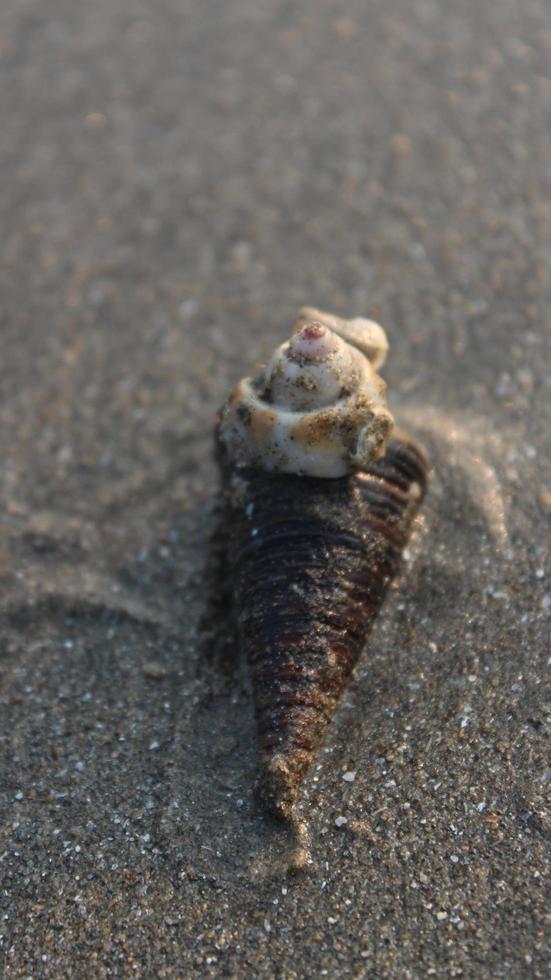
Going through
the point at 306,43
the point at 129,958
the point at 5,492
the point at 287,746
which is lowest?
the point at 5,492

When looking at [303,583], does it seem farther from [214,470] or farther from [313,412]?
[214,470]

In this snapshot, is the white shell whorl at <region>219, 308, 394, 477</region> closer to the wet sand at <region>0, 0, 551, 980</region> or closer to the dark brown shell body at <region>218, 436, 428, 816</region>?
the dark brown shell body at <region>218, 436, 428, 816</region>

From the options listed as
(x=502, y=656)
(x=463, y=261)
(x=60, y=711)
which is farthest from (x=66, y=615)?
(x=463, y=261)

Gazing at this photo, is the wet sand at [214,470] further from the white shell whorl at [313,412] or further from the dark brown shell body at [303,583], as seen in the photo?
the white shell whorl at [313,412]

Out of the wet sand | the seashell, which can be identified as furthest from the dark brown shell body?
the wet sand

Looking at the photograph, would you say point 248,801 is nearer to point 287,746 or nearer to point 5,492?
point 287,746

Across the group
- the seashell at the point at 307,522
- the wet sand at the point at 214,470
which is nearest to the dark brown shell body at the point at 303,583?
the seashell at the point at 307,522

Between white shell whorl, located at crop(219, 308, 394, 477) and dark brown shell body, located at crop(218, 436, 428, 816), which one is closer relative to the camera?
dark brown shell body, located at crop(218, 436, 428, 816)
